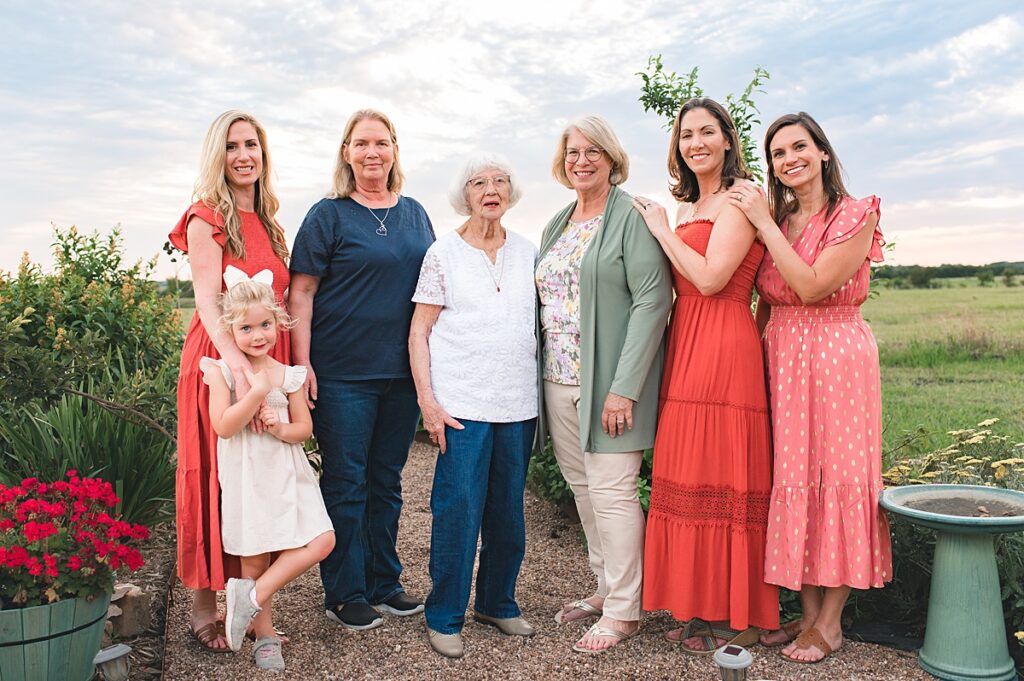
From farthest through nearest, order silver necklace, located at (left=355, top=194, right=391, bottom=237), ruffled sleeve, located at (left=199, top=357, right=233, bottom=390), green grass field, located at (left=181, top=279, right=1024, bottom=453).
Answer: green grass field, located at (left=181, top=279, right=1024, bottom=453), silver necklace, located at (left=355, top=194, right=391, bottom=237), ruffled sleeve, located at (left=199, top=357, right=233, bottom=390)

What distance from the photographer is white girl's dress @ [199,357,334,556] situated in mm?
3578

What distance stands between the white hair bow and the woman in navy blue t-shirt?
21 centimetres

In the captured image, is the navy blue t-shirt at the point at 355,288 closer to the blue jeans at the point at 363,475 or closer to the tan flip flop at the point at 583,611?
the blue jeans at the point at 363,475

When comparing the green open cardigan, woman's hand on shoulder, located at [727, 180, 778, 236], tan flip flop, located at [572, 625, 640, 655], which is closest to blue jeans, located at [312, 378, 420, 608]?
the green open cardigan

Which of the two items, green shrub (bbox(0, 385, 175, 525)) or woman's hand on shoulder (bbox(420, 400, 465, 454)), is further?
green shrub (bbox(0, 385, 175, 525))

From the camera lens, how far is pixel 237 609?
3523 millimetres

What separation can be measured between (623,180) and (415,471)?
4.47 metres

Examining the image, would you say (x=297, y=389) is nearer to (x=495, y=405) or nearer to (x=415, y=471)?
(x=495, y=405)

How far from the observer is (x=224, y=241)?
144 inches

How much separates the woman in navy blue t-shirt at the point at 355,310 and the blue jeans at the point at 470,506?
41cm

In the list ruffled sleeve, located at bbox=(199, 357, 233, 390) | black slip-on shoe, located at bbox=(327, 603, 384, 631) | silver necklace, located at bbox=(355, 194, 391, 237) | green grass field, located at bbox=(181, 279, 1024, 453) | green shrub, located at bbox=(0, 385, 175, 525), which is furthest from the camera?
green grass field, located at bbox=(181, 279, 1024, 453)

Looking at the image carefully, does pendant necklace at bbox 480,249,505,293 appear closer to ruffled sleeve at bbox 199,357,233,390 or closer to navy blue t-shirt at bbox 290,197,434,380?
navy blue t-shirt at bbox 290,197,434,380

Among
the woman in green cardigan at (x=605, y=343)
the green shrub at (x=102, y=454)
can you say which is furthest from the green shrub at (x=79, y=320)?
the woman in green cardigan at (x=605, y=343)

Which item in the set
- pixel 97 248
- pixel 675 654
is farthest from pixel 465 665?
pixel 97 248
